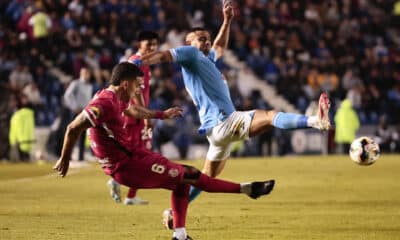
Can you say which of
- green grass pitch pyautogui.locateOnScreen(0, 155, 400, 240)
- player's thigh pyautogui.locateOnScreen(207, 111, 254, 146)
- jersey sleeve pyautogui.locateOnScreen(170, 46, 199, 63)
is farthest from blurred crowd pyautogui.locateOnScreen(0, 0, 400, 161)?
jersey sleeve pyautogui.locateOnScreen(170, 46, 199, 63)

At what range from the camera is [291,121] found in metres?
10.3

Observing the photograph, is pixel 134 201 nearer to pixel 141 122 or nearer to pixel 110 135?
pixel 141 122

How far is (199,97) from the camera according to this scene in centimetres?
1164

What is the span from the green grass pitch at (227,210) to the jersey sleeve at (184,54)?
1.94 metres

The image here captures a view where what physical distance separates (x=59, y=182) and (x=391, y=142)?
15179mm

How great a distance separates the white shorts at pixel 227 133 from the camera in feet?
36.4

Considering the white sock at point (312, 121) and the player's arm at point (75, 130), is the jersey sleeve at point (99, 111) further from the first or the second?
the white sock at point (312, 121)

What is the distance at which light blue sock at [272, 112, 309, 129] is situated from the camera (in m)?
A: 10.2

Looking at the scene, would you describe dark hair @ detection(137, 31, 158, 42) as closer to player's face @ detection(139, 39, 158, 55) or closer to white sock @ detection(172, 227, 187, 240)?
player's face @ detection(139, 39, 158, 55)

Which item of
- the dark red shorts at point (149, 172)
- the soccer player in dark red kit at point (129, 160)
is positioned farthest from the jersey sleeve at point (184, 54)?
the dark red shorts at point (149, 172)

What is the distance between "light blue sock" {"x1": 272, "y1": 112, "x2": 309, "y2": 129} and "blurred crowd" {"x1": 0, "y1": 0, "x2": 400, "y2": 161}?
1785 cm

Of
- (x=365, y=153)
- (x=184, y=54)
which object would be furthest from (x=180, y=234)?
(x=365, y=153)

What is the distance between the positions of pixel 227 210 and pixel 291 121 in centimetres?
328

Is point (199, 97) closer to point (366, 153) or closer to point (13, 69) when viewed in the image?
point (366, 153)
